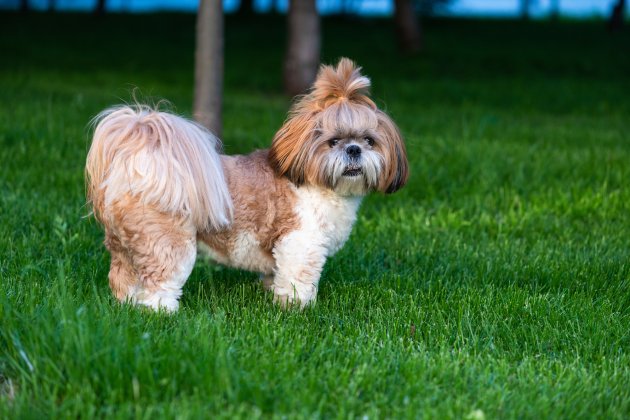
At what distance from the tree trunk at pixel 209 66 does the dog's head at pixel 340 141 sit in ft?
14.9

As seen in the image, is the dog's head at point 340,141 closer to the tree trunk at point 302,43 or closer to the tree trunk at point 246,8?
the tree trunk at point 302,43

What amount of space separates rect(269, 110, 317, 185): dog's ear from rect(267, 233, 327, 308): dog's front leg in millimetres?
364

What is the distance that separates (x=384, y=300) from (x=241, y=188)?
3.75ft

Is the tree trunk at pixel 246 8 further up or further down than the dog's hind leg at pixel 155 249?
further up

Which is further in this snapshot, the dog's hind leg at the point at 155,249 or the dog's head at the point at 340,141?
the dog's head at the point at 340,141

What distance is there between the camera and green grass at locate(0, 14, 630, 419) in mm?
3455

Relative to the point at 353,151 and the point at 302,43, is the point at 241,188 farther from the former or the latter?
the point at 302,43

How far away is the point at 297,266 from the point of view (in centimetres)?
490

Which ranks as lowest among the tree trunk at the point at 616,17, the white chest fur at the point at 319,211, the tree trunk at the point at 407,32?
the white chest fur at the point at 319,211

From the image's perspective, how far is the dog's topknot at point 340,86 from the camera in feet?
16.0

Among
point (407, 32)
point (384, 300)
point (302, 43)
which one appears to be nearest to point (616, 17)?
point (407, 32)

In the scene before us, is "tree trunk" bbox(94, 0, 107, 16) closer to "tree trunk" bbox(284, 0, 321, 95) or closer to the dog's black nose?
"tree trunk" bbox(284, 0, 321, 95)

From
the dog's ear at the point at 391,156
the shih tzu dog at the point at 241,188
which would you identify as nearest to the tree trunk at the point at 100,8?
the shih tzu dog at the point at 241,188

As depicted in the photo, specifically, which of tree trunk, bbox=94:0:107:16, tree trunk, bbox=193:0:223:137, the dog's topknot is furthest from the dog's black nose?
tree trunk, bbox=94:0:107:16
